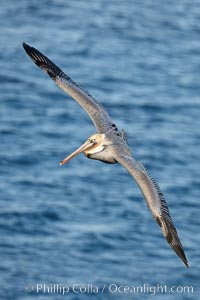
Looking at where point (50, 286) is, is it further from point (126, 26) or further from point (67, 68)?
point (126, 26)

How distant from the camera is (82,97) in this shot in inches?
714

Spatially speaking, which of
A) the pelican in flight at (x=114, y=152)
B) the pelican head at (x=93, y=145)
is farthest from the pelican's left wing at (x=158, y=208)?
the pelican head at (x=93, y=145)

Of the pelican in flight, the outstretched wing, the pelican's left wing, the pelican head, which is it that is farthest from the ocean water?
the pelican's left wing

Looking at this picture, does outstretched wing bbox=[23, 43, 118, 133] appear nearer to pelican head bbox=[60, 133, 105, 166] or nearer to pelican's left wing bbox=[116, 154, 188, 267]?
pelican head bbox=[60, 133, 105, 166]

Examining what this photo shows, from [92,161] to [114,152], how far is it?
17.4 metres

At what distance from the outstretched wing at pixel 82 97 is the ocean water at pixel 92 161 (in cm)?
897

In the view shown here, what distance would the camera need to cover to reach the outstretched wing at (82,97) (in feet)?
57.9

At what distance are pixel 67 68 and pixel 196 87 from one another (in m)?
5.19

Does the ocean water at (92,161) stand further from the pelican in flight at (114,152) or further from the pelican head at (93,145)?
the pelican head at (93,145)

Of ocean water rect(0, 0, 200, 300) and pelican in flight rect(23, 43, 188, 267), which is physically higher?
ocean water rect(0, 0, 200, 300)

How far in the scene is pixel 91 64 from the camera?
4272 cm

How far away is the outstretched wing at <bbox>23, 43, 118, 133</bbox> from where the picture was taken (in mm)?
17656

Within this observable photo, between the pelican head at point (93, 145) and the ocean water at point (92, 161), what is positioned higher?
the ocean water at point (92, 161)

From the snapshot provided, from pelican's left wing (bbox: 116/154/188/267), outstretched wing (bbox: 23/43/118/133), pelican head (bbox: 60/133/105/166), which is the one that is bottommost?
pelican's left wing (bbox: 116/154/188/267)
